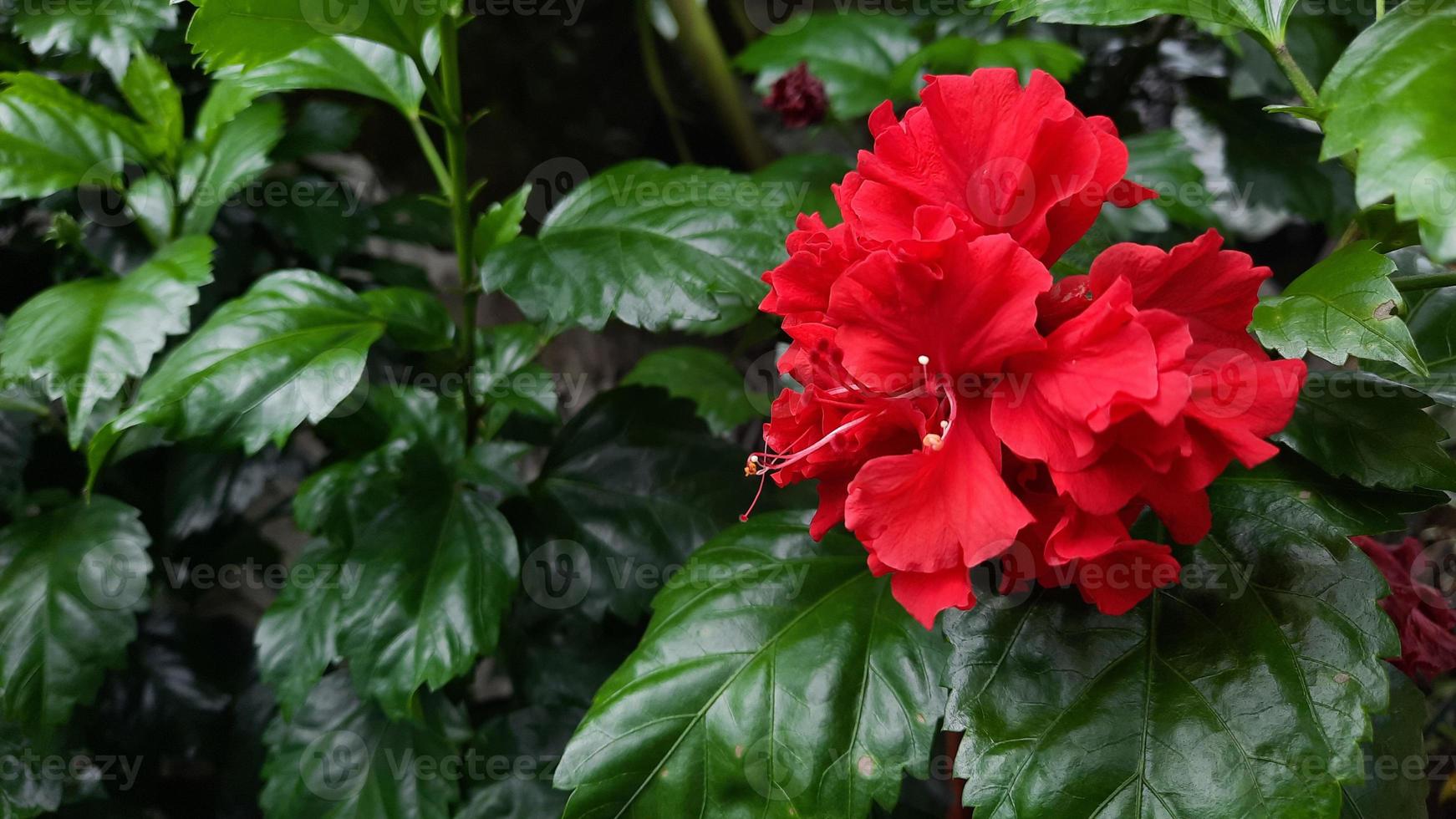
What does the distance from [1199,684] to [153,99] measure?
1.19 m

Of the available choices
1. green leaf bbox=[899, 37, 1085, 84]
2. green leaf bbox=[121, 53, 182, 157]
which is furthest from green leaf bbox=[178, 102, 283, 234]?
green leaf bbox=[899, 37, 1085, 84]

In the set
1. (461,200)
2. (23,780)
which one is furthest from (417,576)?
(23,780)

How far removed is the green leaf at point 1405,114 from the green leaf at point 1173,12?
0.11 metres

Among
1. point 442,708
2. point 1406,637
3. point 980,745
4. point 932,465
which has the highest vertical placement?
point 932,465

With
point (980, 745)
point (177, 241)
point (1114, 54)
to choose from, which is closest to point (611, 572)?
point (980, 745)

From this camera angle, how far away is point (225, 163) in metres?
1.11

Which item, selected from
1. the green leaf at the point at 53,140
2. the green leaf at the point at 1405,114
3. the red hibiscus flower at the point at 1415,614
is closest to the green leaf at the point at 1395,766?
the red hibiscus flower at the point at 1415,614

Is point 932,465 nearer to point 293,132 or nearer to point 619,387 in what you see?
point 619,387

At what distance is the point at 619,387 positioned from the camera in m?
1.09

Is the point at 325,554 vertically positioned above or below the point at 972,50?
below

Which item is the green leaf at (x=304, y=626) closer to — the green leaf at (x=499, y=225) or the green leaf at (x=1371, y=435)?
the green leaf at (x=499, y=225)

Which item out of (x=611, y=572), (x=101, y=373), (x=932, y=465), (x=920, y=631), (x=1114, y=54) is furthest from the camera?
(x=1114, y=54)

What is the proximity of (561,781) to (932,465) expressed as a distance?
1.13ft

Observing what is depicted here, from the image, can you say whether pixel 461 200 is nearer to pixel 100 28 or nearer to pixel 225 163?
pixel 225 163
